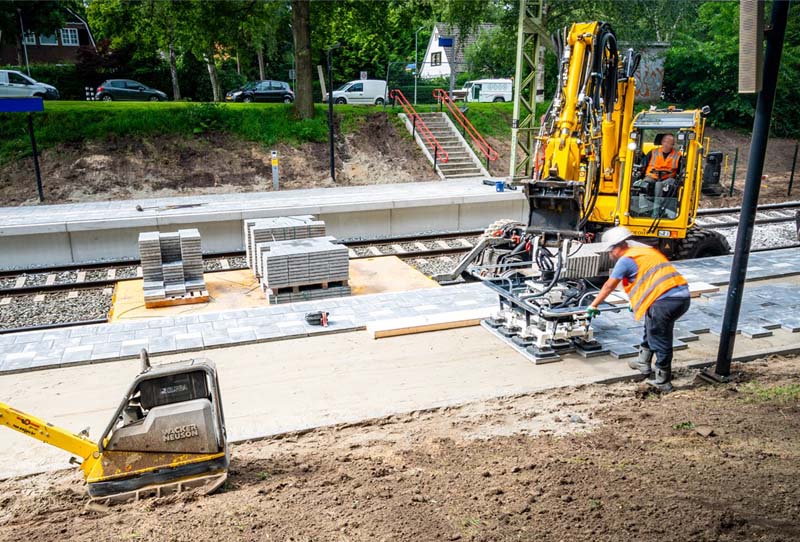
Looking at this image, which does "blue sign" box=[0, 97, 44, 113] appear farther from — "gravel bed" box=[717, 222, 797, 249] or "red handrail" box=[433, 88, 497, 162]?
"gravel bed" box=[717, 222, 797, 249]

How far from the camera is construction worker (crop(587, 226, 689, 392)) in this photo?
770 cm

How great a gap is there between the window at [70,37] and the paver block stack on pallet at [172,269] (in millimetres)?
44322

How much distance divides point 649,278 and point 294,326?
5251 mm

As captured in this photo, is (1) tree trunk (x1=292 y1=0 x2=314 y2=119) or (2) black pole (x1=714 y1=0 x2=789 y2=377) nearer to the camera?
(2) black pole (x1=714 y1=0 x2=789 y2=377)

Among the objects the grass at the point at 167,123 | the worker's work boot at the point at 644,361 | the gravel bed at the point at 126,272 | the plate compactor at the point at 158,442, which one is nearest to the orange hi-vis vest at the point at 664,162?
the worker's work boot at the point at 644,361

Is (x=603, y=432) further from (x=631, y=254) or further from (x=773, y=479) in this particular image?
(x=631, y=254)

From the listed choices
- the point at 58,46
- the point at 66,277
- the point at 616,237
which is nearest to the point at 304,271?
the point at 66,277

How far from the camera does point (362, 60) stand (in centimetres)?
4597

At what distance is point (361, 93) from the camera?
34188 mm

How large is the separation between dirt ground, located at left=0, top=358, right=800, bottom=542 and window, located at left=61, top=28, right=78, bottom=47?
50.9 metres

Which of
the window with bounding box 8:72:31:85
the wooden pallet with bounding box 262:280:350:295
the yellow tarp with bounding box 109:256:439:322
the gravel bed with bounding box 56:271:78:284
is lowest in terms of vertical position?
the gravel bed with bounding box 56:271:78:284

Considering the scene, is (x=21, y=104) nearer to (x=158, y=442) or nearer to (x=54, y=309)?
(x=54, y=309)

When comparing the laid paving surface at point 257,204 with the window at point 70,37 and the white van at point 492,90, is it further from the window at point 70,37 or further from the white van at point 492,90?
the window at point 70,37

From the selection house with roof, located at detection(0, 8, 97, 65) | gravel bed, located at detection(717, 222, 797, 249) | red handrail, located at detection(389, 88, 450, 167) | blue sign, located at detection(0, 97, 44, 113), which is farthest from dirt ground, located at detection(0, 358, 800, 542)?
house with roof, located at detection(0, 8, 97, 65)
